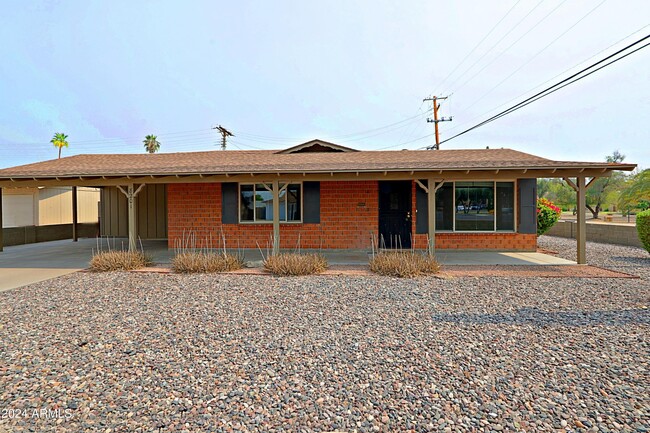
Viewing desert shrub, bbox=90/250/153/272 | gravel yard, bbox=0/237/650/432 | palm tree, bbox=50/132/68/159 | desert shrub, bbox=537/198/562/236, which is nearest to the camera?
gravel yard, bbox=0/237/650/432

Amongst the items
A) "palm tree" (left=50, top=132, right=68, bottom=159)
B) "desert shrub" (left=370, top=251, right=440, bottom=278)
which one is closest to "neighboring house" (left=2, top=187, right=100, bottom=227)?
"desert shrub" (left=370, top=251, right=440, bottom=278)

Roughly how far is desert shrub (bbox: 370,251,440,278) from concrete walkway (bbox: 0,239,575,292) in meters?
1.09

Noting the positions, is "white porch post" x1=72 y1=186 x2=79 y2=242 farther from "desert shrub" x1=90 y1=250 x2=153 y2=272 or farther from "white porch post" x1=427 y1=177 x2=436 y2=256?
"white porch post" x1=427 y1=177 x2=436 y2=256

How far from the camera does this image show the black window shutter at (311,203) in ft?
35.5

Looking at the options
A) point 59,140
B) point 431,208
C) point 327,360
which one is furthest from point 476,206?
point 59,140

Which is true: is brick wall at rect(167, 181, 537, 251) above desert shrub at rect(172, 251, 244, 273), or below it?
above

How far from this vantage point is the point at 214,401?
2.71m

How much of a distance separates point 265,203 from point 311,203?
152 centimetres

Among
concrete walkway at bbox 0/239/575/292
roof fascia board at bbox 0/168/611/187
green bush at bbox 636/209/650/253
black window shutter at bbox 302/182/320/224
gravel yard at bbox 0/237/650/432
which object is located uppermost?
roof fascia board at bbox 0/168/611/187

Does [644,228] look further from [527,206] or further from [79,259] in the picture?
[79,259]

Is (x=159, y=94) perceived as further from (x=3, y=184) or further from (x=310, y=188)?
(x=310, y=188)

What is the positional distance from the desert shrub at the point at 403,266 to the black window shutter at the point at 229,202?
5265mm

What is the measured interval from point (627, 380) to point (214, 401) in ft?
11.7

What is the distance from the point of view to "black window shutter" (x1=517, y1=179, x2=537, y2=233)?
34.2 ft
